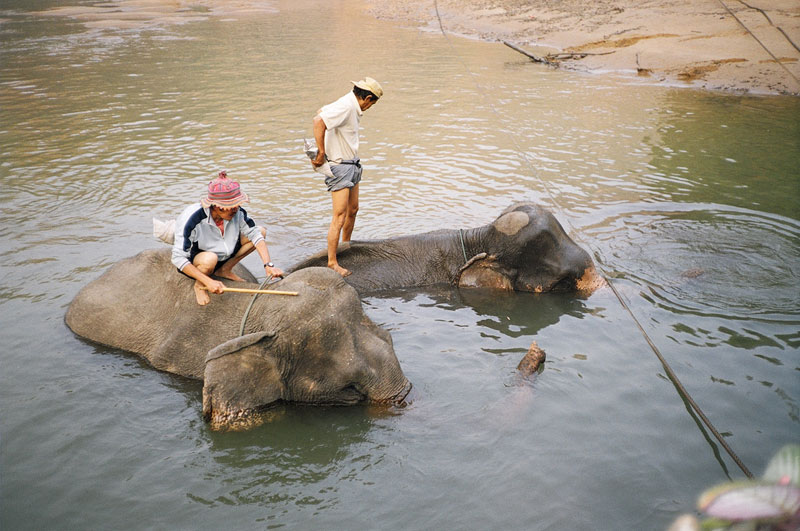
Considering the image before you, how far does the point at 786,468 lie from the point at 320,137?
5999 mm

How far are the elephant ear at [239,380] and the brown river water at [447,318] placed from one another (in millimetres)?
192

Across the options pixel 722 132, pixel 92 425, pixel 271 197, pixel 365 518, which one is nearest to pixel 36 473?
pixel 92 425

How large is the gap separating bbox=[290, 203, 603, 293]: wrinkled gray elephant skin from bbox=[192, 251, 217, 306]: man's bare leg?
1449 millimetres

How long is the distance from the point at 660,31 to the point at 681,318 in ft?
48.2

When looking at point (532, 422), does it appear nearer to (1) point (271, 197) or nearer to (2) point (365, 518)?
(2) point (365, 518)

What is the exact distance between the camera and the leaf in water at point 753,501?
963mm

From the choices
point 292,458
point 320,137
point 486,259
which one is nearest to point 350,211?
point 320,137

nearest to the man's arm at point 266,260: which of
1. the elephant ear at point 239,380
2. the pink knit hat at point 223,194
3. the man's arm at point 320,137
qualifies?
the pink knit hat at point 223,194

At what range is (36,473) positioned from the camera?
428cm

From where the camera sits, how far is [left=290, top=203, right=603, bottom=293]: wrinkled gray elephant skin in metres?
6.79

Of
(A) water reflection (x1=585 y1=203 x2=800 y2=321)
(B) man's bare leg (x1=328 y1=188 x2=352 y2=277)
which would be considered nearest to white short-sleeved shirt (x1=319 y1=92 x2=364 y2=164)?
(B) man's bare leg (x1=328 y1=188 x2=352 y2=277)

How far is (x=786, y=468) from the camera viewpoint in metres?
0.99

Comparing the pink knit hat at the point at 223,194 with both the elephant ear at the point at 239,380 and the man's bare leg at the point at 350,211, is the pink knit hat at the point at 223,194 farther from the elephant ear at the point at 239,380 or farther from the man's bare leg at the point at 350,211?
the man's bare leg at the point at 350,211

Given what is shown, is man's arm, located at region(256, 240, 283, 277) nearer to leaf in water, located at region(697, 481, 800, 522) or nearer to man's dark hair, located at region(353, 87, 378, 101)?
man's dark hair, located at region(353, 87, 378, 101)
